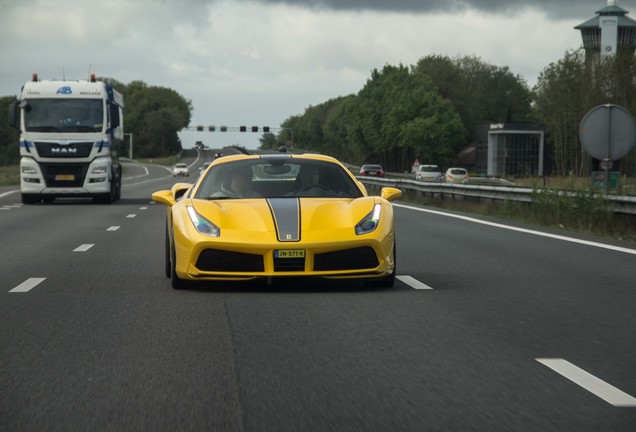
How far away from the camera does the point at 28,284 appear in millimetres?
10125

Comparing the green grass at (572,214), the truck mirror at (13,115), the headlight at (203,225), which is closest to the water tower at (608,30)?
the truck mirror at (13,115)

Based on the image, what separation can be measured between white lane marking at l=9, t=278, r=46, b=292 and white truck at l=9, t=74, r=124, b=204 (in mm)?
18396

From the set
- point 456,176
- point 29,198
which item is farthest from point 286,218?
point 456,176

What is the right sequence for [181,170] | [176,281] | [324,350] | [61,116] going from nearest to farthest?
[324,350]
[176,281]
[61,116]
[181,170]

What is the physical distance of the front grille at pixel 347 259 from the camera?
29.9ft

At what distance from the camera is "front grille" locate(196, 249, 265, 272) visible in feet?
29.8

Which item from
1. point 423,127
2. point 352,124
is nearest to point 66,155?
point 423,127

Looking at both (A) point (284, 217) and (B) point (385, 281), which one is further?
(B) point (385, 281)

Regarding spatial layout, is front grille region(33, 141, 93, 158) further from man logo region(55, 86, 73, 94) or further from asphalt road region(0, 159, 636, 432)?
asphalt road region(0, 159, 636, 432)

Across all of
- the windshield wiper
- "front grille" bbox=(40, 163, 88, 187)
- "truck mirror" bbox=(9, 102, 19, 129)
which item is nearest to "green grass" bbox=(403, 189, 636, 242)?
"front grille" bbox=(40, 163, 88, 187)

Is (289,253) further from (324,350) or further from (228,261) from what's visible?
(324,350)

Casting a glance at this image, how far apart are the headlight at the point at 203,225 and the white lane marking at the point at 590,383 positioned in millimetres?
3722

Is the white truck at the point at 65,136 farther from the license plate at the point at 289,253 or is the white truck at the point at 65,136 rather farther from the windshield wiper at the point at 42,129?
the license plate at the point at 289,253

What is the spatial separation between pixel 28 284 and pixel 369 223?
3.21 m
